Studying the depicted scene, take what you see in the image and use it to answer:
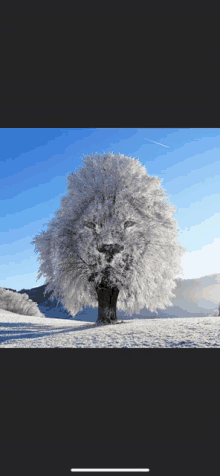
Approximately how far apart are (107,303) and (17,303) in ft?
28.6

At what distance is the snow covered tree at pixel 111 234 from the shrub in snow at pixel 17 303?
23.4ft

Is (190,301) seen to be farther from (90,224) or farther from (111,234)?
(90,224)

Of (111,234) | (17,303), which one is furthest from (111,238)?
(17,303)

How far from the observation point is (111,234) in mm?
7109

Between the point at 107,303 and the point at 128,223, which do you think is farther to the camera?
the point at 107,303

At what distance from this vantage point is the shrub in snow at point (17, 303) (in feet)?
48.0

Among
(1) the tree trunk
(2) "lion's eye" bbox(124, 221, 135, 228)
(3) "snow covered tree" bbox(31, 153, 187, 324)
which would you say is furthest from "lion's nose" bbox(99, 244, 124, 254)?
(1) the tree trunk

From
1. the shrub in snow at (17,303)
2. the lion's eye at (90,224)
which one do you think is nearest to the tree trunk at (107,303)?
the lion's eye at (90,224)

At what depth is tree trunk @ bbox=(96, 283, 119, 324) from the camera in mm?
8055
